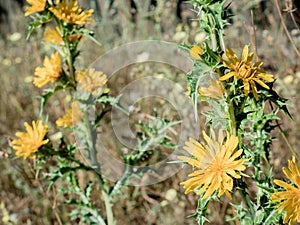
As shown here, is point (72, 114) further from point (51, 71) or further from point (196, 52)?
point (196, 52)

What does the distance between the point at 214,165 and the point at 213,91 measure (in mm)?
227

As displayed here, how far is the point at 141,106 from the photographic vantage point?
3480 millimetres

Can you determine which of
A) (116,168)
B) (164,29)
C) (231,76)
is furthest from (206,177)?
(164,29)

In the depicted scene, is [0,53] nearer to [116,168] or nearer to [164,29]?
Result: [164,29]

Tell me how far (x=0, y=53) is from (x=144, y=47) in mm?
2062

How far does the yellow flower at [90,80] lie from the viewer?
215 cm

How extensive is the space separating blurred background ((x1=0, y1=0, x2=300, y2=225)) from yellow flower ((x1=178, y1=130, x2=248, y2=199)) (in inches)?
15.8

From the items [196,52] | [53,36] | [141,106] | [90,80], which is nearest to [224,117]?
[196,52]

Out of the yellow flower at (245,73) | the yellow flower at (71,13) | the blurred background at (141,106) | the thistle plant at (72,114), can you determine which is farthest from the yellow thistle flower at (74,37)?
the yellow flower at (245,73)

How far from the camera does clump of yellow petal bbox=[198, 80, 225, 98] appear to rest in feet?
4.62

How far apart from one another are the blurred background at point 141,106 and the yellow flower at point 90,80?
0.32 metres

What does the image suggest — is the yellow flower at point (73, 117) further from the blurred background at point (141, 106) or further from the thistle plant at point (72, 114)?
the blurred background at point (141, 106)

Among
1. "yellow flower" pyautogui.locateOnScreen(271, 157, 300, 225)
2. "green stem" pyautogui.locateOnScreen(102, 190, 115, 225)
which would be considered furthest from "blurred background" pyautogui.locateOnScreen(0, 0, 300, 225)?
"yellow flower" pyautogui.locateOnScreen(271, 157, 300, 225)

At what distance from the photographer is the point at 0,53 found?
17.1 feet
